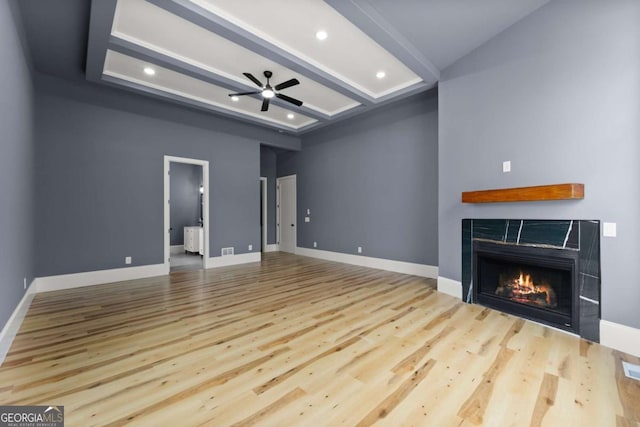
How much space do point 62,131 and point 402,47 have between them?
5534mm

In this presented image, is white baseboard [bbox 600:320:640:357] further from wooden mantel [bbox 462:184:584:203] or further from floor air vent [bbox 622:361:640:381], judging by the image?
wooden mantel [bbox 462:184:584:203]

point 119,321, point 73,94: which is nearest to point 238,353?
point 119,321

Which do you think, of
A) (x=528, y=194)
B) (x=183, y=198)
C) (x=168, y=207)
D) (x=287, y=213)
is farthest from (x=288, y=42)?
(x=183, y=198)

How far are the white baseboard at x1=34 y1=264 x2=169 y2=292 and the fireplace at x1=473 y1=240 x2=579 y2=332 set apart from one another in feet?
18.7

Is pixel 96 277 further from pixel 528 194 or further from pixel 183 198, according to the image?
pixel 528 194

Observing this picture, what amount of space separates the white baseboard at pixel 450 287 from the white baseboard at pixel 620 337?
4.95 feet

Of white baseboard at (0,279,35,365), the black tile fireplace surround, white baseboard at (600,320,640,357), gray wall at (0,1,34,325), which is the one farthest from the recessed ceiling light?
white baseboard at (0,279,35,365)

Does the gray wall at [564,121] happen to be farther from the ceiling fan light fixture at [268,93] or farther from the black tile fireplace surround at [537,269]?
the ceiling fan light fixture at [268,93]

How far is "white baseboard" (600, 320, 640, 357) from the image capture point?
2.47 m

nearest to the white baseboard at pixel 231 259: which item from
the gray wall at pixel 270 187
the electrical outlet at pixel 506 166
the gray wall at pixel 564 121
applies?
the gray wall at pixel 270 187

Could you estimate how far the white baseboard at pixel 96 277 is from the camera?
434cm

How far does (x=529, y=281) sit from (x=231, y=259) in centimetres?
574

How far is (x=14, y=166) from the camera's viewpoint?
300 cm

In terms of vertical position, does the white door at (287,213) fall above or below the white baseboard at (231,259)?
above
